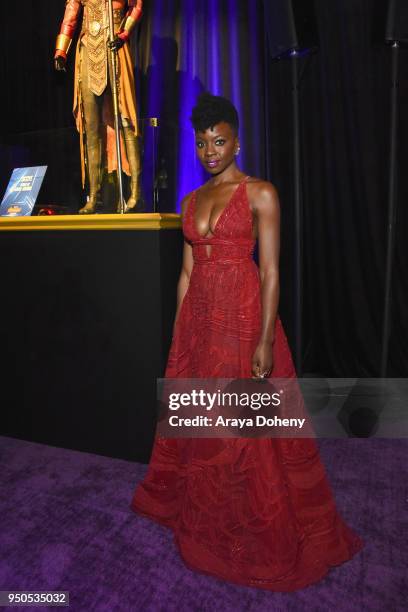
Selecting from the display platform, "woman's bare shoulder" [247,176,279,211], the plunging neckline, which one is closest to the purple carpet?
the display platform

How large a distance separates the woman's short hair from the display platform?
68 cm

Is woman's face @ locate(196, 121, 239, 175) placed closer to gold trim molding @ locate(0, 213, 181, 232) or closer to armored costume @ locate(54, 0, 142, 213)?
gold trim molding @ locate(0, 213, 181, 232)

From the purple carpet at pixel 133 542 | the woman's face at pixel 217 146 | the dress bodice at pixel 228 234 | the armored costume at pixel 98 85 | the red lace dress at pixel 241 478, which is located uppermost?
the armored costume at pixel 98 85

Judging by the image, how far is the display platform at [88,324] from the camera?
2.59m

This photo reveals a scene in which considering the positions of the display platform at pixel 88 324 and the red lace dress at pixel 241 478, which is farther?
the display platform at pixel 88 324

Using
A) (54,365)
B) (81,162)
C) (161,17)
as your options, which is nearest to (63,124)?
(161,17)

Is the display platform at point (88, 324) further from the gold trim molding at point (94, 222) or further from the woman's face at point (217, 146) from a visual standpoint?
the woman's face at point (217, 146)

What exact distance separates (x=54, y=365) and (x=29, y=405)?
12.6 inches

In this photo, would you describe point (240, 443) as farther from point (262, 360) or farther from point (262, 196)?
point (262, 196)

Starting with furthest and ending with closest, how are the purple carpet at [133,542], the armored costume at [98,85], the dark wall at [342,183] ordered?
1. the dark wall at [342,183]
2. the armored costume at [98,85]
3. the purple carpet at [133,542]

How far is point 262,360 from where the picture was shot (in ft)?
5.96

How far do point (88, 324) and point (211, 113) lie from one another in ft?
4.35

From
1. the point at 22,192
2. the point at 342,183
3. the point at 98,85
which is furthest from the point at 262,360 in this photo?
the point at 342,183

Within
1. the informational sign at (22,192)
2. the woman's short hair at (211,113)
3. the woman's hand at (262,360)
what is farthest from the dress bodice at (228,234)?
the informational sign at (22,192)
